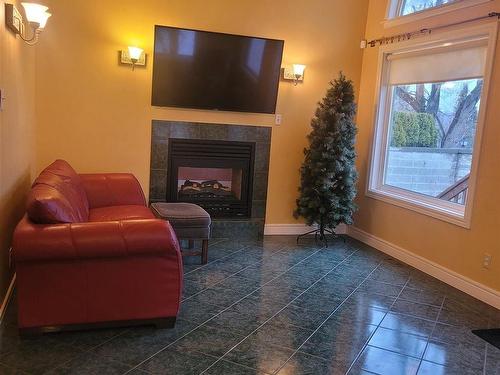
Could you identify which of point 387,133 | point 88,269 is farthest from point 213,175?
point 88,269

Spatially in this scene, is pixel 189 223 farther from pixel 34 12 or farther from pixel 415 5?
pixel 415 5

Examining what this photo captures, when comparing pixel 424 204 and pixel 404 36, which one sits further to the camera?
pixel 404 36

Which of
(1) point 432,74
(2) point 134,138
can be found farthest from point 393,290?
(2) point 134,138

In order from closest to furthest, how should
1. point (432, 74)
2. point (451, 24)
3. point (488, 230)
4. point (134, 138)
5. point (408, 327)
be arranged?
point (408, 327), point (488, 230), point (451, 24), point (432, 74), point (134, 138)

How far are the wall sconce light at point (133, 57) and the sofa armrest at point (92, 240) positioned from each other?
2.39m

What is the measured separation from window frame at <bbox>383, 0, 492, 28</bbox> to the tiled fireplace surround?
1.73m

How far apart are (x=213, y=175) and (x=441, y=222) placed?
2.45 metres

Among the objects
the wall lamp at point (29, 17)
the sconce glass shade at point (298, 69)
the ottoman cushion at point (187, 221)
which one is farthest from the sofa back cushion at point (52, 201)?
the sconce glass shade at point (298, 69)

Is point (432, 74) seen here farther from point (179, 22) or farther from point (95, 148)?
point (95, 148)

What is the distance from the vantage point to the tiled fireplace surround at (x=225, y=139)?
4859 mm

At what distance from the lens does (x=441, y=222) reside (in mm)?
4191

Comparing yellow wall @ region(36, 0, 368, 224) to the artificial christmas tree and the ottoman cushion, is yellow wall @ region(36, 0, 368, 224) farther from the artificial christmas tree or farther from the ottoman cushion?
the ottoman cushion

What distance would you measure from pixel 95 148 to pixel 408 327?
334cm

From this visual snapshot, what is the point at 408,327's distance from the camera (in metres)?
3.12
